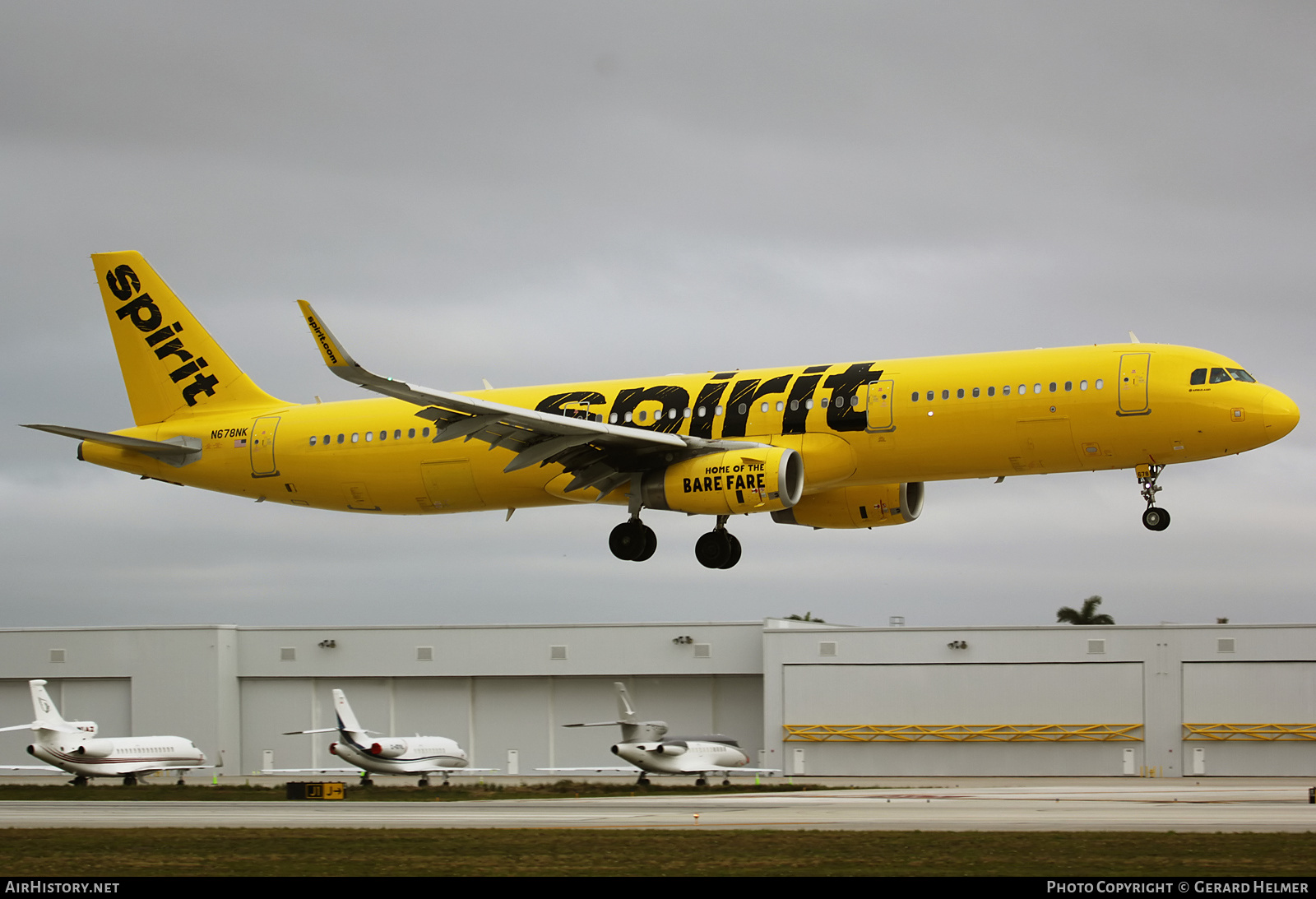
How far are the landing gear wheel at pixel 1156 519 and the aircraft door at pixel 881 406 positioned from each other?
6908 mm

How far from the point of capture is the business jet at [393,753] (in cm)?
6869

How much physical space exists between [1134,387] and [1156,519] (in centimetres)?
384

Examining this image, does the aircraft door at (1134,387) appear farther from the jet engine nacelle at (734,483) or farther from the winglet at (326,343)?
the winglet at (326,343)

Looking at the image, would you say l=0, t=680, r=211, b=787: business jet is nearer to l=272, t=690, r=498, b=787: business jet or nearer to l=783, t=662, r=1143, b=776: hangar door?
l=272, t=690, r=498, b=787: business jet

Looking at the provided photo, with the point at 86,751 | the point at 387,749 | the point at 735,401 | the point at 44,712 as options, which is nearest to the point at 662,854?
the point at 735,401

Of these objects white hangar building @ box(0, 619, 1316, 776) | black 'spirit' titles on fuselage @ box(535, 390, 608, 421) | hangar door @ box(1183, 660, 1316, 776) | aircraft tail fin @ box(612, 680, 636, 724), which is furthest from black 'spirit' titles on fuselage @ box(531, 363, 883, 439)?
hangar door @ box(1183, 660, 1316, 776)

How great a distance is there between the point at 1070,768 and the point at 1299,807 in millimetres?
28250

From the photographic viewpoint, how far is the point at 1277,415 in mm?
36469

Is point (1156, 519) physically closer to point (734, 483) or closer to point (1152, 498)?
point (1152, 498)

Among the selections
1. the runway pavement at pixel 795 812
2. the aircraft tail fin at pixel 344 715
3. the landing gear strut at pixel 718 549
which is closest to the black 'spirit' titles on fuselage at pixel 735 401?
the landing gear strut at pixel 718 549

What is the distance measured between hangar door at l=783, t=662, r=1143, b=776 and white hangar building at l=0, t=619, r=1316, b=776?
89 mm

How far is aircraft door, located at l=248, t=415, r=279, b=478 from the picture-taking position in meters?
47.8
